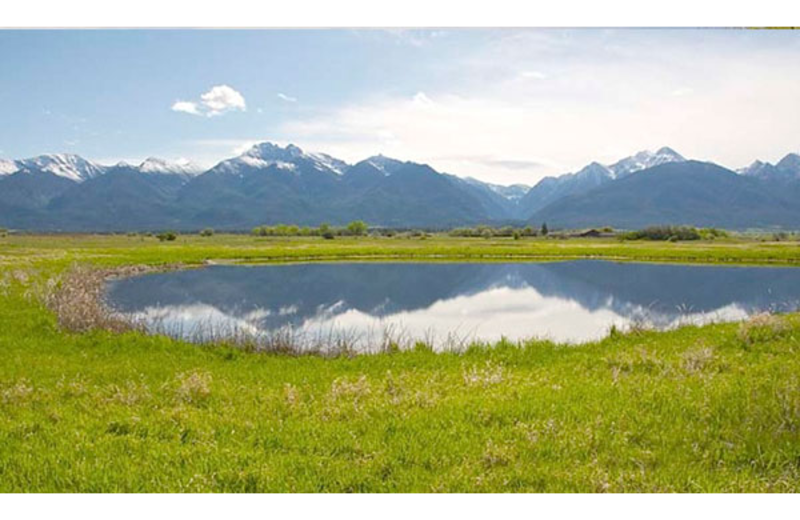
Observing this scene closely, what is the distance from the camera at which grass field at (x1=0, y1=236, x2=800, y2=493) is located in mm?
6633

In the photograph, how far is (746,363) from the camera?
1410cm

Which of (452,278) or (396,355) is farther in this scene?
(452,278)

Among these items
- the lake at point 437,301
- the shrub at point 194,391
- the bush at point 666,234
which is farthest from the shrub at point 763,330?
the bush at point 666,234

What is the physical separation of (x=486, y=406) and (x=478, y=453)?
2314mm

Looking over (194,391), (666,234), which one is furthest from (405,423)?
(666,234)

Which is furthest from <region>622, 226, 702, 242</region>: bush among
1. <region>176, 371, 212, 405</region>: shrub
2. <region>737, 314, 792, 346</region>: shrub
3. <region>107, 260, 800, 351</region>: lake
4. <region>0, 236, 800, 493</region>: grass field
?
<region>176, 371, 212, 405</region>: shrub

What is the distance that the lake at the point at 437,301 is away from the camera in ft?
89.5

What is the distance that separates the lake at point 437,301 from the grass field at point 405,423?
6.36m

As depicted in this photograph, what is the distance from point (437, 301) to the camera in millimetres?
40469

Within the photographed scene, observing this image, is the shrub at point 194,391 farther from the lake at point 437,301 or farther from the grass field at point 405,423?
the lake at point 437,301

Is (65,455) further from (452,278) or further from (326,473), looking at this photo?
(452,278)
